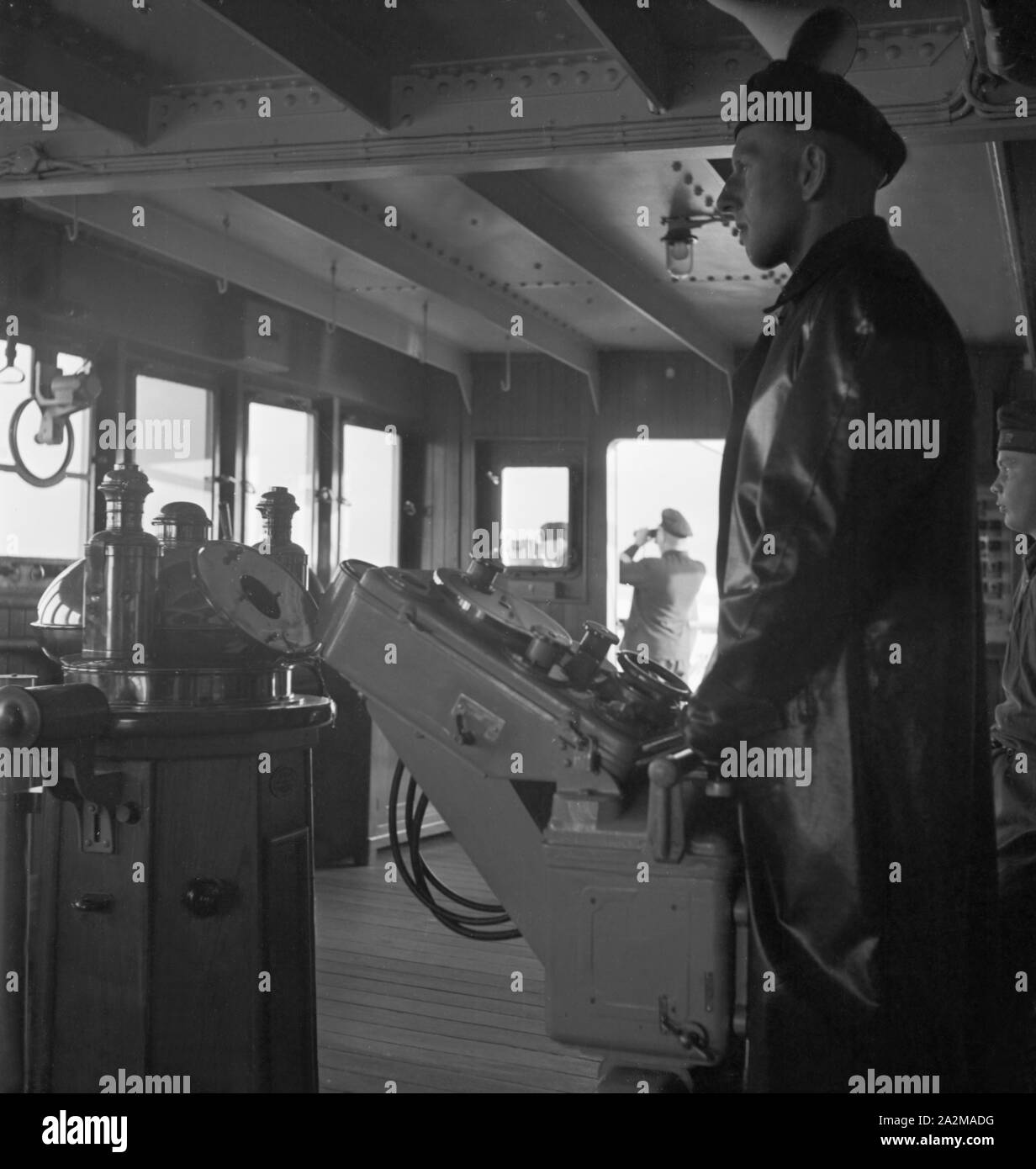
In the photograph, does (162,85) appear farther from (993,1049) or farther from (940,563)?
(993,1049)

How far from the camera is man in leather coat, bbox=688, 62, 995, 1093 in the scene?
155 cm

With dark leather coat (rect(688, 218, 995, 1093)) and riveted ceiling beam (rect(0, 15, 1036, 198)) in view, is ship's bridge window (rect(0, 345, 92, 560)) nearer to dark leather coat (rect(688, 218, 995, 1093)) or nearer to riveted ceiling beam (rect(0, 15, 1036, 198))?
riveted ceiling beam (rect(0, 15, 1036, 198))

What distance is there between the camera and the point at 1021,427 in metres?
3.12

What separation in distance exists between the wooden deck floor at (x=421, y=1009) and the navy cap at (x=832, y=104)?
88.7 inches

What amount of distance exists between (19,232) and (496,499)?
4.18 meters

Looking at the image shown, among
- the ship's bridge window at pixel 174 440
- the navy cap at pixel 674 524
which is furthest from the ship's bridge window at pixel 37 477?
the navy cap at pixel 674 524

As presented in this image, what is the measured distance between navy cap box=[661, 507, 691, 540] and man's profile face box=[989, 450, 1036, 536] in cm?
458

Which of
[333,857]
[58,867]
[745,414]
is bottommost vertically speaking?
[333,857]

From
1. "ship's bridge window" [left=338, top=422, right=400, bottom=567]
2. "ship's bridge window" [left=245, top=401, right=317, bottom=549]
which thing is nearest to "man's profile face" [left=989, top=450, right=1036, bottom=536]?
"ship's bridge window" [left=245, top=401, right=317, bottom=549]

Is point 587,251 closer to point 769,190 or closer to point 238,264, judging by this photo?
point 238,264

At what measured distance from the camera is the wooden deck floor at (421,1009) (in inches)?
130

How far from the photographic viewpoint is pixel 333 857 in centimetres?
605

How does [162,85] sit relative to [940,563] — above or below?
above
